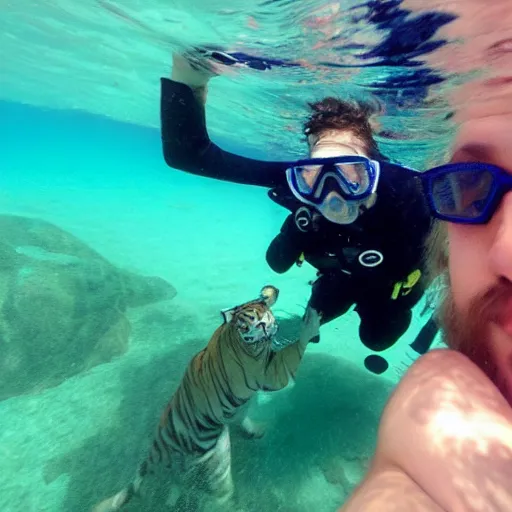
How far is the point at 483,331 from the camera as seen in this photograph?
1.73 meters

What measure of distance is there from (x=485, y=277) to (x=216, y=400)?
3086 millimetres

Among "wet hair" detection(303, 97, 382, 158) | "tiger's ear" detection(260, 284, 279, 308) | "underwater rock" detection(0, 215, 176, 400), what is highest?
"wet hair" detection(303, 97, 382, 158)

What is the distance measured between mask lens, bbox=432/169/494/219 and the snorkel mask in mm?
2547

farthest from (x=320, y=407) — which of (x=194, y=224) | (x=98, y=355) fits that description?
(x=194, y=224)

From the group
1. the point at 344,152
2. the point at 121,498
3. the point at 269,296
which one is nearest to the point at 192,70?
the point at 344,152

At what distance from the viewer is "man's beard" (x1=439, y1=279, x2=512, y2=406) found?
5.14ft

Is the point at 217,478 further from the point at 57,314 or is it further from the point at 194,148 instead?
the point at 57,314

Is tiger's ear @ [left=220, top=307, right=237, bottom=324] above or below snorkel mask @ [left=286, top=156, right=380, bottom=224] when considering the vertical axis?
below

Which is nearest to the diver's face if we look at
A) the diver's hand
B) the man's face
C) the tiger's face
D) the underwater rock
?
the tiger's face

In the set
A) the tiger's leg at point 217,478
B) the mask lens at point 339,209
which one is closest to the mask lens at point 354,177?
the mask lens at point 339,209

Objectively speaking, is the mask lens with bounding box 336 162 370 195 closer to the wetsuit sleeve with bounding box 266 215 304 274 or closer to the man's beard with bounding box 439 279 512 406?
the wetsuit sleeve with bounding box 266 215 304 274

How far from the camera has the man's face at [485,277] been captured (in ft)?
5.39

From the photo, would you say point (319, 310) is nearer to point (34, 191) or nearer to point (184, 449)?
point (184, 449)

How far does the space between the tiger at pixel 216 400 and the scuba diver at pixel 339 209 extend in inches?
54.4
